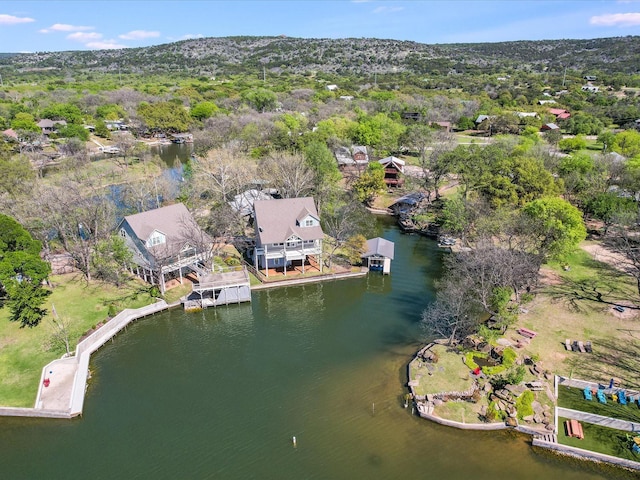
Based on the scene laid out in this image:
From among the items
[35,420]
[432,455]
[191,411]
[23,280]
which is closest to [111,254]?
[23,280]

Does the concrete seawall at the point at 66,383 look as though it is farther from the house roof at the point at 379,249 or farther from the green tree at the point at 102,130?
the green tree at the point at 102,130

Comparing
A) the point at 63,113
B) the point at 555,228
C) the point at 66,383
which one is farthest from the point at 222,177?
the point at 63,113

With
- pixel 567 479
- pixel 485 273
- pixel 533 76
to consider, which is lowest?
pixel 567 479

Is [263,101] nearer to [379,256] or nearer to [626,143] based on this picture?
[626,143]

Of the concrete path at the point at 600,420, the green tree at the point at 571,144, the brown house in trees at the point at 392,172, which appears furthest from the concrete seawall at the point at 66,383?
the green tree at the point at 571,144

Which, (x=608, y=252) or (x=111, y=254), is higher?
(x=111, y=254)

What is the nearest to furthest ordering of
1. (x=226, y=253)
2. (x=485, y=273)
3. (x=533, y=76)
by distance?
1. (x=485, y=273)
2. (x=226, y=253)
3. (x=533, y=76)

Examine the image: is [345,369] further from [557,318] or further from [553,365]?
[557,318]
